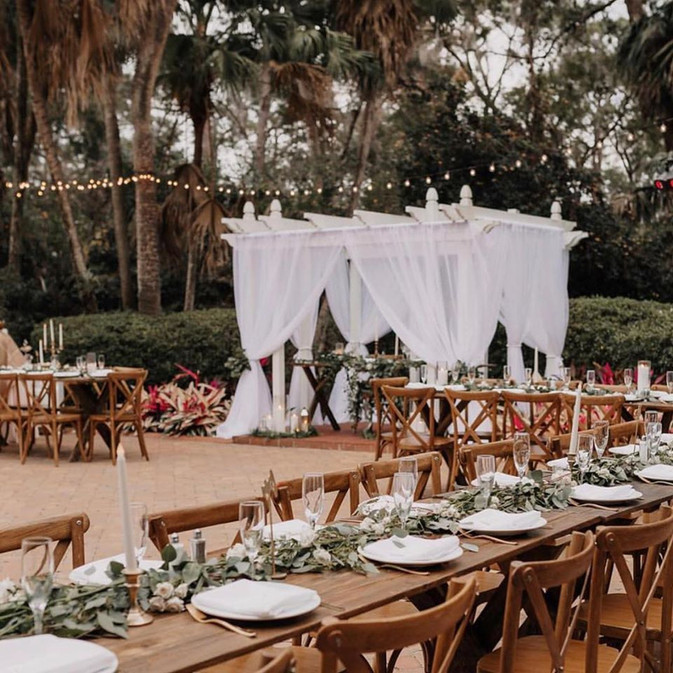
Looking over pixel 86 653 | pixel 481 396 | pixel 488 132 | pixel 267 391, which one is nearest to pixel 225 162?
pixel 488 132

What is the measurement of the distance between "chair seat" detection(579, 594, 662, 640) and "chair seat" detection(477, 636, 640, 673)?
15 cm

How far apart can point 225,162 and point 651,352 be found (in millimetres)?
13629

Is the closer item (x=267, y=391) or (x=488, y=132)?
(x=267, y=391)

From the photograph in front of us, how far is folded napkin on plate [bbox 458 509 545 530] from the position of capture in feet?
11.0

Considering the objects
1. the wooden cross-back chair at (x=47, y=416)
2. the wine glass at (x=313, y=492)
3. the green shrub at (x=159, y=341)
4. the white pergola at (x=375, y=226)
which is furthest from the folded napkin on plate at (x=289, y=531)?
the green shrub at (x=159, y=341)

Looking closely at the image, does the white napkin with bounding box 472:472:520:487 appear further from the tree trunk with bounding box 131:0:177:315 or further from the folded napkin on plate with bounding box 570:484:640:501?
the tree trunk with bounding box 131:0:177:315

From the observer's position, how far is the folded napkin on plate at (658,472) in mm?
4352

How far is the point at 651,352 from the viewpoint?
12.4 m

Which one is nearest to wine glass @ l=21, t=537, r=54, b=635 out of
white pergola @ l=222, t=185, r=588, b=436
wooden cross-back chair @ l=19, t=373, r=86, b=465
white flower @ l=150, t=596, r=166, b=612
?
white flower @ l=150, t=596, r=166, b=612

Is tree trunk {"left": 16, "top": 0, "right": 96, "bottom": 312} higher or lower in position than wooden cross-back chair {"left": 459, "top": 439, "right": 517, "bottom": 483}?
higher

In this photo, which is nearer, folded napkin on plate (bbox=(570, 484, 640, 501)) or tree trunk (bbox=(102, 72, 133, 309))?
folded napkin on plate (bbox=(570, 484, 640, 501))

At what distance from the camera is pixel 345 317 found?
1272 cm

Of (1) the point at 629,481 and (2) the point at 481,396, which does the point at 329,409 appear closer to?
(2) the point at 481,396

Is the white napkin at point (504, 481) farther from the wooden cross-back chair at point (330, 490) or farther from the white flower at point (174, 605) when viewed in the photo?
the white flower at point (174, 605)
